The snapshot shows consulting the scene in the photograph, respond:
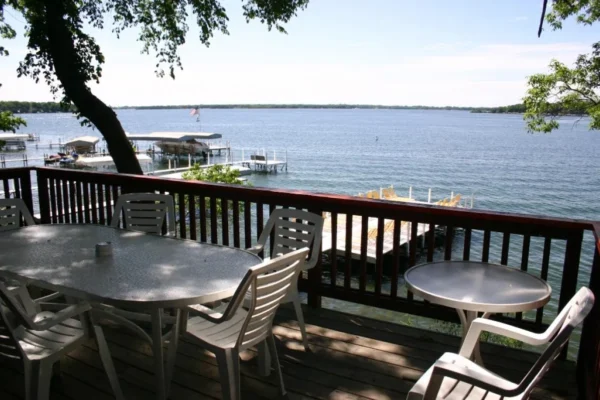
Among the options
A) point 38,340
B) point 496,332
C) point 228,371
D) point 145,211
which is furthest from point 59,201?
point 496,332

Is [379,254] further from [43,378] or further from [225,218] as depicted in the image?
[43,378]

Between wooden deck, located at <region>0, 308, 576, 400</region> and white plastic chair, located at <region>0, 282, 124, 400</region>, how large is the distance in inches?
15.9

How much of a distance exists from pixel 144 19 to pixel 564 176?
133ft

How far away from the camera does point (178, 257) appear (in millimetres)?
2711

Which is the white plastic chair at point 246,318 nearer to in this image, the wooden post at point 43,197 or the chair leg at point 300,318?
the chair leg at point 300,318

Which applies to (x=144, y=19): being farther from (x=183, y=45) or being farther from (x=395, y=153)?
(x=395, y=153)

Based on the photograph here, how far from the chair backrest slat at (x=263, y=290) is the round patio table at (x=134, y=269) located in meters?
0.16

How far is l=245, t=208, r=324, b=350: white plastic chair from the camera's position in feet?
10.3

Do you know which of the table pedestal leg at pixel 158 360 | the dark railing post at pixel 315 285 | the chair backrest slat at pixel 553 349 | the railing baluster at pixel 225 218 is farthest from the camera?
the railing baluster at pixel 225 218

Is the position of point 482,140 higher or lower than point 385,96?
lower

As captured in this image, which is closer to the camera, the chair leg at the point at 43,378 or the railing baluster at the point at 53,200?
the chair leg at the point at 43,378

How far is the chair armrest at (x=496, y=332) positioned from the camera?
186 cm

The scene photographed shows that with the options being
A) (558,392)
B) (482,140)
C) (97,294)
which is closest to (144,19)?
(97,294)

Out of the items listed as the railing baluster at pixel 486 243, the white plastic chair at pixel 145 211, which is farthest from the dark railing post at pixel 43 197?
the railing baluster at pixel 486 243
